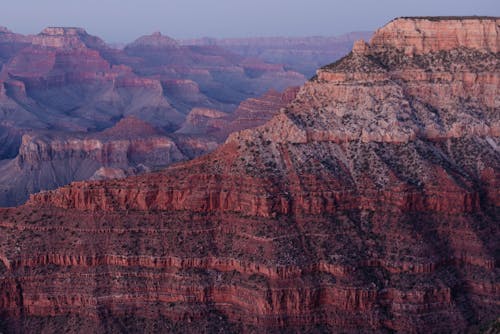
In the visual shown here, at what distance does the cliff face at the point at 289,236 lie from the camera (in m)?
50.2

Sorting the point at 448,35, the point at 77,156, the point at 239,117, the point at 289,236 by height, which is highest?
the point at 448,35

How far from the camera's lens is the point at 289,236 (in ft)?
173

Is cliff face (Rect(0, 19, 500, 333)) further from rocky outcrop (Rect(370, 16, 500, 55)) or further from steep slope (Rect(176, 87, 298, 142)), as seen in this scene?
steep slope (Rect(176, 87, 298, 142))

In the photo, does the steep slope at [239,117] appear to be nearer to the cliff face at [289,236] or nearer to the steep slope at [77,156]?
the steep slope at [77,156]

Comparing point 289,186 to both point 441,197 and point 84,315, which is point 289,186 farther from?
point 84,315

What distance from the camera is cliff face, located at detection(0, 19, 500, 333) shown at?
165 ft

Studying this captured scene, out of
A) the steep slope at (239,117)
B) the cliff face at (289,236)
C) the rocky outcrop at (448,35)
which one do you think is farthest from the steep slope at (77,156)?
the cliff face at (289,236)

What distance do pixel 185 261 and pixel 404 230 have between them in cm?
1686

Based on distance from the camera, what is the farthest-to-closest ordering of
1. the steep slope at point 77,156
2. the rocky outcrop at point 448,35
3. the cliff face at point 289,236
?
the steep slope at point 77,156
the rocky outcrop at point 448,35
the cliff face at point 289,236

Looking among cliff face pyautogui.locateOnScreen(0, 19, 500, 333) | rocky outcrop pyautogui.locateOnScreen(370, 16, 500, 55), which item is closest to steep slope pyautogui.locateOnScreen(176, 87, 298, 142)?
rocky outcrop pyautogui.locateOnScreen(370, 16, 500, 55)

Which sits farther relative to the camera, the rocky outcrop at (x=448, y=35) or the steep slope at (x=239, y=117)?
the steep slope at (x=239, y=117)

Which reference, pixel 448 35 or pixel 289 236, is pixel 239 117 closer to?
pixel 448 35

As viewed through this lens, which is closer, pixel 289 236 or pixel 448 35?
pixel 289 236

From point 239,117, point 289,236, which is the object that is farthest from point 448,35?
point 239,117
